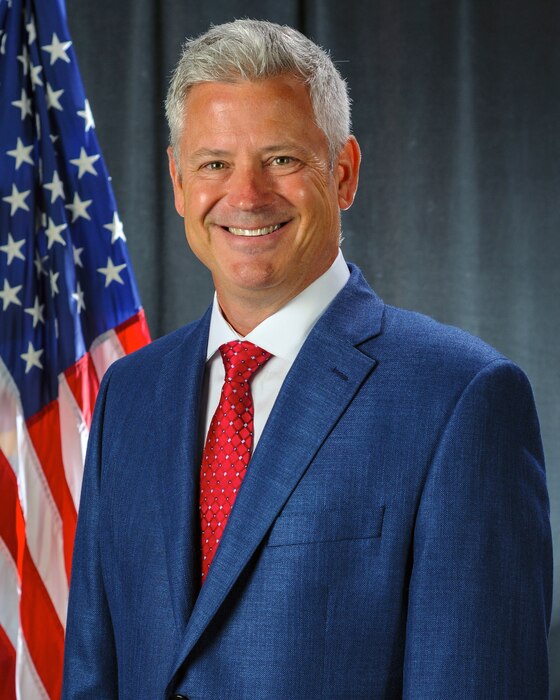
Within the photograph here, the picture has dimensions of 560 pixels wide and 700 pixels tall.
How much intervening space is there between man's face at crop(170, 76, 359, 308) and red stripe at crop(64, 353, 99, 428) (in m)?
1.19

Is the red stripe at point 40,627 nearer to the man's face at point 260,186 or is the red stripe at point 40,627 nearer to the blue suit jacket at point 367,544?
the blue suit jacket at point 367,544

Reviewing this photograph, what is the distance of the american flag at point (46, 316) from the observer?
276cm

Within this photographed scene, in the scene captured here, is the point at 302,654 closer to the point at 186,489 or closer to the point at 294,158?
the point at 186,489

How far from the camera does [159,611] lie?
5.59 ft

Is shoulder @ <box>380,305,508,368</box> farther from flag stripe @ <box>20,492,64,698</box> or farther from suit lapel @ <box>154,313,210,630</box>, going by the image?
flag stripe @ <box>20,492,64,698</box>

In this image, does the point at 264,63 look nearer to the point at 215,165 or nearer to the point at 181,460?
the point at 215,165

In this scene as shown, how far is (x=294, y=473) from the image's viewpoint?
1.61 metres

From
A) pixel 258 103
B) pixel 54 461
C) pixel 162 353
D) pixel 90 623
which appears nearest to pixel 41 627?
pixel 54 461

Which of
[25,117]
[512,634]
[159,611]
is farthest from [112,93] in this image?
[512,634]

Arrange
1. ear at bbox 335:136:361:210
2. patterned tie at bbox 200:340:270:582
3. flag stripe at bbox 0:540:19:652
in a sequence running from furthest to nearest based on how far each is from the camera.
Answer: flag stripe at bbox 0:540:19:652 → ear at bbox 335:136:361:210 → patterned tie at bbox 200:340:270:582

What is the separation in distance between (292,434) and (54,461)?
1382 millimetres

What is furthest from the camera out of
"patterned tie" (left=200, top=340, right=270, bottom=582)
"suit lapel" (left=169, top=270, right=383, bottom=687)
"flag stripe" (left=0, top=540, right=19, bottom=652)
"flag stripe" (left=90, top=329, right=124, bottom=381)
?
"flag stripe" (left=90, top=329, right=124, bottom=381)

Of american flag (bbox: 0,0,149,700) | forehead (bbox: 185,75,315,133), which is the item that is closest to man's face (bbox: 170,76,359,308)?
forehead (bbox: 185,75,315,133)

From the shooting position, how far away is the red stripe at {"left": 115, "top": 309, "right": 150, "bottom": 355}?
2992mm
